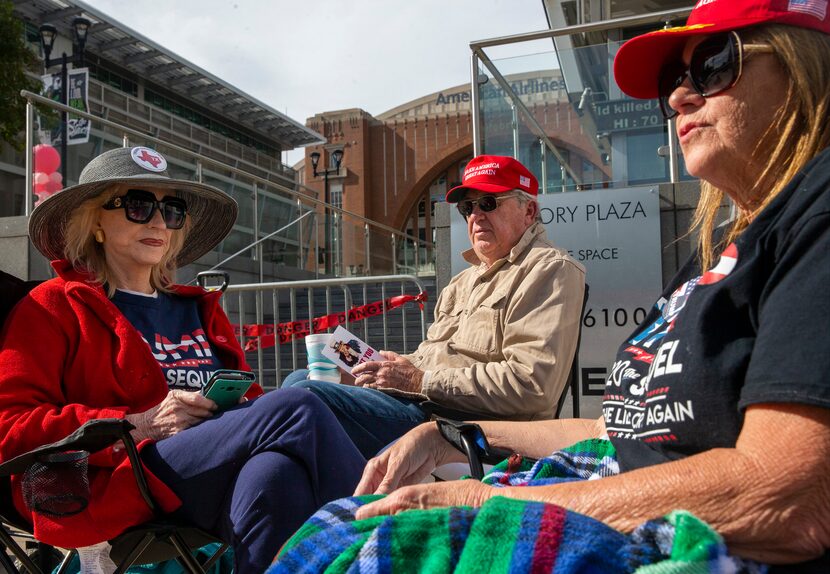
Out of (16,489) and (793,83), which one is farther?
(16,489)

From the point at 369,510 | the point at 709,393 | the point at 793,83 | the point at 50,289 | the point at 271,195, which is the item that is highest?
the point at 271,195

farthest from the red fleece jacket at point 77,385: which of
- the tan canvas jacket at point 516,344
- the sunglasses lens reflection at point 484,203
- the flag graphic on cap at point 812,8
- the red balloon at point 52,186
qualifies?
the red balloon at point 52,186

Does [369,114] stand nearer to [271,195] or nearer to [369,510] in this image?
[271,195]

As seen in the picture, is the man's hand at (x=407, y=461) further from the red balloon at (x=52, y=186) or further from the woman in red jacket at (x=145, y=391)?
the red balloon at (x=52, y=186)

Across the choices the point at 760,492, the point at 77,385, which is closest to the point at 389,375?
the point at 77,385

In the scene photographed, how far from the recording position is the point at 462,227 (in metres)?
5.59

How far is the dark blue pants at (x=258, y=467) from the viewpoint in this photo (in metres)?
2.06

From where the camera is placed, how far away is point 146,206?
122 inches

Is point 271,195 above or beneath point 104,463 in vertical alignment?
above

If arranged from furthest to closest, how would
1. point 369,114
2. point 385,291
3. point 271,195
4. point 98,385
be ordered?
1. point 369,114
2. point 271,195
3. point 385,291
4. point 98,385

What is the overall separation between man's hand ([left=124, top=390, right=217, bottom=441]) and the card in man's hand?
1.09 metres

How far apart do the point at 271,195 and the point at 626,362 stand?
422 inches

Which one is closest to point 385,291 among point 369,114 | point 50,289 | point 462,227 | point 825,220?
point 462,227

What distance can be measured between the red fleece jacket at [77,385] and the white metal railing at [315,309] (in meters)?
3.73
